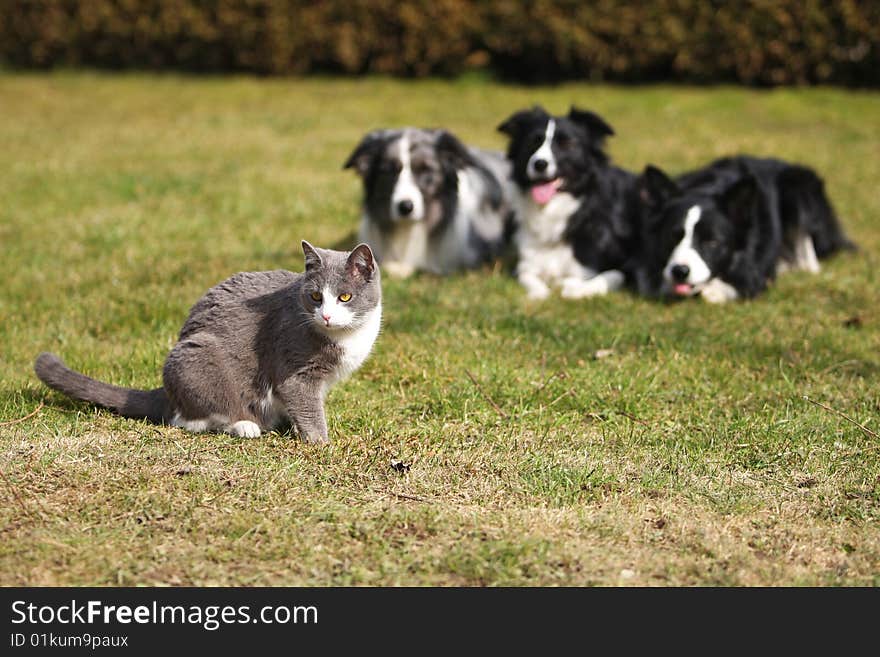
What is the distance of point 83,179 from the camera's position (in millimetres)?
10375

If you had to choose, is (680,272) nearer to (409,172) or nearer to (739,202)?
(739,202)

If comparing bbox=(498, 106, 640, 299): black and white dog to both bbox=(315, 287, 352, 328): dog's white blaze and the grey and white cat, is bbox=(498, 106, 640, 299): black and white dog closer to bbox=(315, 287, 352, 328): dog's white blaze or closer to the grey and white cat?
the grey and white cat

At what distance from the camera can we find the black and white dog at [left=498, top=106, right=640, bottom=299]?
7.20 metres

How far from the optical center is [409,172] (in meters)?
7.45

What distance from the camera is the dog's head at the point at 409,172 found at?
24.3 feet

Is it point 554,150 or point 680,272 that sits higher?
point 554,150

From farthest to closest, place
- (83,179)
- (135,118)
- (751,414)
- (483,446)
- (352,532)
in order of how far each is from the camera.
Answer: (135,118)
(83,179)
(751,414)
(483,446)
(352,532)

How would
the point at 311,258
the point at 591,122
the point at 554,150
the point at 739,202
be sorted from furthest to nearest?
the point at 591,122
the point at 554,150
the point at 739,202
the point at 311,258

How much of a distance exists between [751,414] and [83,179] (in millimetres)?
7769

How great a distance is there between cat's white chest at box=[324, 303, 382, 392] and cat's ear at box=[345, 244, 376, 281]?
6.6 inches

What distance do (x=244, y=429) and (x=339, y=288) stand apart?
0.79 meters

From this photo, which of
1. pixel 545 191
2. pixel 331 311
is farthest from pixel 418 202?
pixel 331 311
